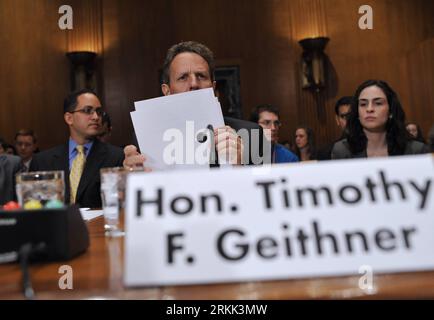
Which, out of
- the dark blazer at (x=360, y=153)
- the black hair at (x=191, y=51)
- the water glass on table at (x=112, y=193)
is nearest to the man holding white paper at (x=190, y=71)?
the black hair at (x=191, y=51)

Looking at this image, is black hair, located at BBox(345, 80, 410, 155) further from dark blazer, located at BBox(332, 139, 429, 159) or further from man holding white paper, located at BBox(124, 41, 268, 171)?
man holding white paper, located at BBox(124, 41, 268, 171)

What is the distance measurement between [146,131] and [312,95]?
181 inches

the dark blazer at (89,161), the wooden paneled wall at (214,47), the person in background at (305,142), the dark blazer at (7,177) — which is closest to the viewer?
the dark blazer at (7,177)

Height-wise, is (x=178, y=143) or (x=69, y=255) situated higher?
(x=178, y=143)

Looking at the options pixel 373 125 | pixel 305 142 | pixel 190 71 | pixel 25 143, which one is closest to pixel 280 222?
pixel 190 71

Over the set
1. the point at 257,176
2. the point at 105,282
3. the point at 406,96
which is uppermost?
the point at 406,96

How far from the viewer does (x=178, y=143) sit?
57.9 inches

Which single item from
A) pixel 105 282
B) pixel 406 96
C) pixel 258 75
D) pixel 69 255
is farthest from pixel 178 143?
pixel 406 96

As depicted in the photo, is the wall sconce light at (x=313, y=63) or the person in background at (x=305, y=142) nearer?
the person in background at (x=305, y=142)

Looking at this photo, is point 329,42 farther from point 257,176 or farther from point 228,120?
point 257,176

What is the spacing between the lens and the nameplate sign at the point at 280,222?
58cm

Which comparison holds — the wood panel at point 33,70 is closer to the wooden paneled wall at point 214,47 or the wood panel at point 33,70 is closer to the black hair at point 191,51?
the wooden paneled wall at point 214,47

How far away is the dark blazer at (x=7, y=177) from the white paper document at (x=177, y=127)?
1066 millimetres

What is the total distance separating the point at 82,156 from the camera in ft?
9.32
